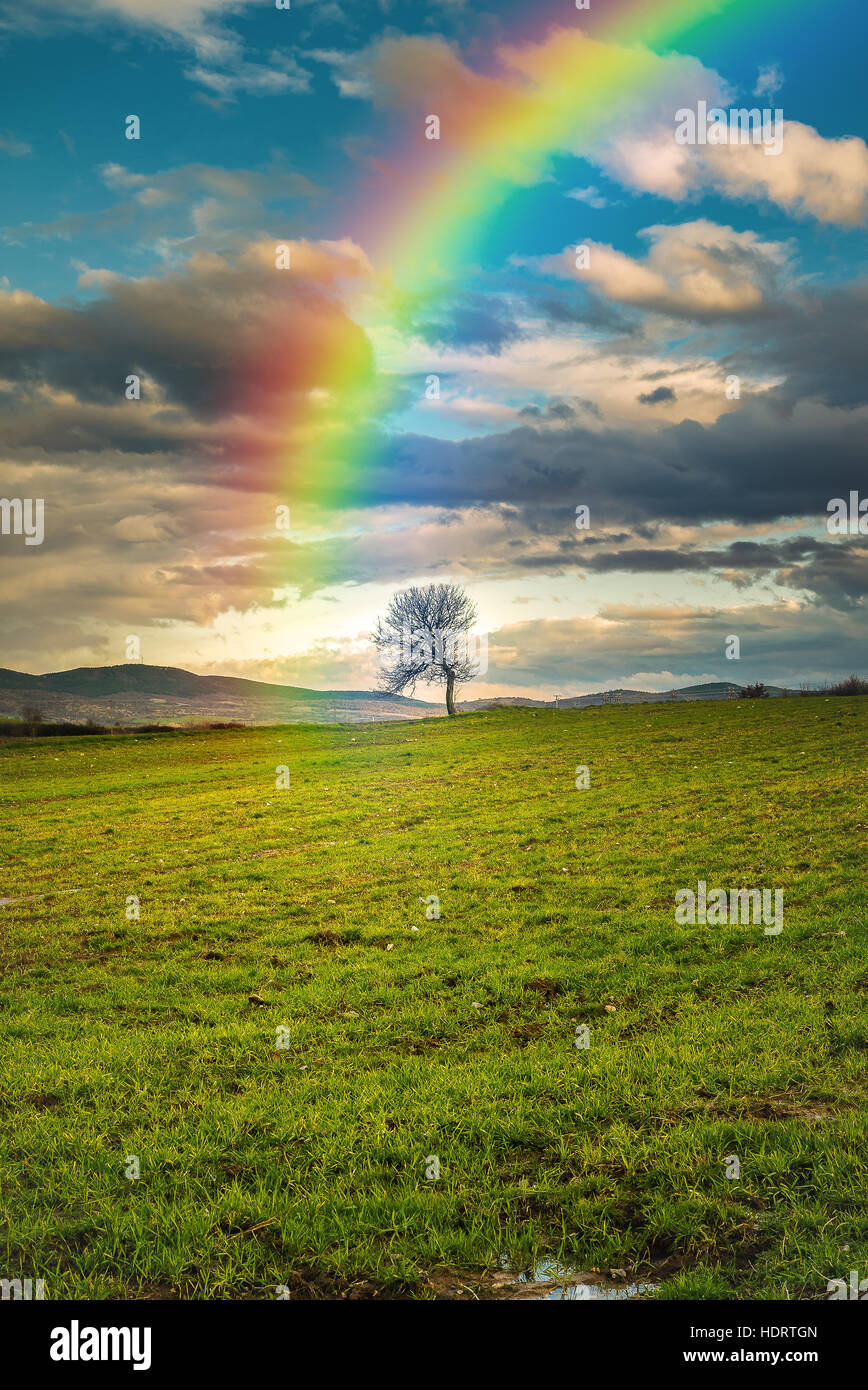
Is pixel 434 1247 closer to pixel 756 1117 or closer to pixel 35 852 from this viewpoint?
pixel 756 1117

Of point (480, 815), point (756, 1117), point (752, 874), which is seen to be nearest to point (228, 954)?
point (756, 1117)

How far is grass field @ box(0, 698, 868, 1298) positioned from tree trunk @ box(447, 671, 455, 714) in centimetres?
5973

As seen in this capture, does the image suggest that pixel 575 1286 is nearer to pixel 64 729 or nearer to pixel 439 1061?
pixel 439 1061

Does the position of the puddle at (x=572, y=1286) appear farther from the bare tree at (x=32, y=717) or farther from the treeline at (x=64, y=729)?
the bare tree at (x=32, y=717)

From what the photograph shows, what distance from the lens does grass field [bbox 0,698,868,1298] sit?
6207 mm

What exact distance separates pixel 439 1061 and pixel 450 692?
76.0m

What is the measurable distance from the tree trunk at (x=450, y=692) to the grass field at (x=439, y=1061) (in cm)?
5973

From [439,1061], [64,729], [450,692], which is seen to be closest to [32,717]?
[64,729]

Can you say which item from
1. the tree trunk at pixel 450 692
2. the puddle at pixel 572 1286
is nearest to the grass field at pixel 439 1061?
the puddle at pixel 572 1286

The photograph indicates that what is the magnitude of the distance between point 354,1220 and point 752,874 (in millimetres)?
13475

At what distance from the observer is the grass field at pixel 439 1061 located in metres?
6.21

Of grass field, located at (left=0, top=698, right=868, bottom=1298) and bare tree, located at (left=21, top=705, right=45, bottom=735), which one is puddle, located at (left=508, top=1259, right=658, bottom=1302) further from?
bare tree, located at (left=21, top=705, right=45, bottom=735)

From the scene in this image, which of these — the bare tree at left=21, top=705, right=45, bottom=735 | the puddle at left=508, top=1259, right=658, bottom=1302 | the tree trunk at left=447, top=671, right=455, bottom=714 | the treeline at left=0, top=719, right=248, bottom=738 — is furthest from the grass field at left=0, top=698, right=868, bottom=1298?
the bare tree at left=21, top=705, right=45, bottom=735

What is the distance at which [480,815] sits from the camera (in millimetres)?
27922
